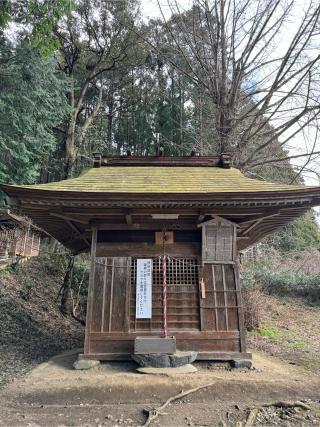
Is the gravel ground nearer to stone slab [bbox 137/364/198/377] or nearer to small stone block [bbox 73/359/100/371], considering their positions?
small stone block [bbox 73/359/100/371]

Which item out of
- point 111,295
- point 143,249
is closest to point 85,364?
point 111,295

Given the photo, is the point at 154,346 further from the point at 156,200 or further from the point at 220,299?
the point at 156,200

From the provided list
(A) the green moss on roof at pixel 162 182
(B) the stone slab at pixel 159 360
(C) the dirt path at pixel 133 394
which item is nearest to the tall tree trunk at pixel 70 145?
(A) the green moss on roof at pixel 162 182

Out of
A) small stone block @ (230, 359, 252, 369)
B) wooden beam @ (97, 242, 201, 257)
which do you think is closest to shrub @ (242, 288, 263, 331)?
small stone block @ (230, 359, 252, 369)

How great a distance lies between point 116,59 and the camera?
20250 millimetres

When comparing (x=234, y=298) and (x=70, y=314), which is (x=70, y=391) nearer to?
(x=234, y=298)

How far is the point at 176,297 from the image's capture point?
22.2ft

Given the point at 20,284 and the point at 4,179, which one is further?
the point at 4,179

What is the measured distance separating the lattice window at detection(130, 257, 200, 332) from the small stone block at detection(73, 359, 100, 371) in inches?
36.4

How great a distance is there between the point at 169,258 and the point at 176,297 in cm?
79

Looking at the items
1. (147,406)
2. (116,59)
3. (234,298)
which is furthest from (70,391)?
(116,59)

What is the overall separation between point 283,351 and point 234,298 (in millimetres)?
3192

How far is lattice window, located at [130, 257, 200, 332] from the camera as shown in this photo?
6609mm

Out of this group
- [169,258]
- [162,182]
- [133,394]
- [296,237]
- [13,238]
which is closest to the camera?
[133,394]
